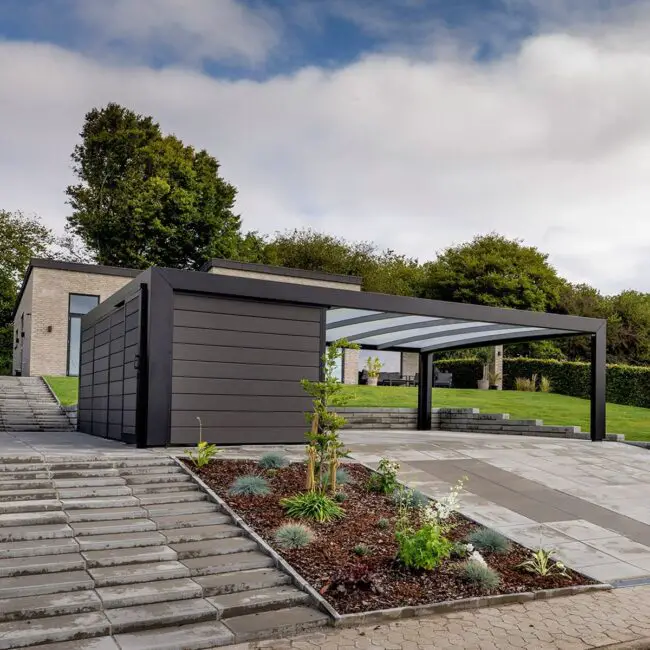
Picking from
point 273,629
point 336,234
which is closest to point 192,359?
point 273,629

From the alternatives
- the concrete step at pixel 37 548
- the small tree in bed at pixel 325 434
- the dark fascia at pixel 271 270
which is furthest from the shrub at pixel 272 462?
the dark fascia at pixel 271 270

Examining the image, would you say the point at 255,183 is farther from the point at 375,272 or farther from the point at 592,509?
the point at 592,509

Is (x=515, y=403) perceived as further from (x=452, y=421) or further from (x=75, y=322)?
(x=75, y=322)

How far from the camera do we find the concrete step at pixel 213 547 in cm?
621

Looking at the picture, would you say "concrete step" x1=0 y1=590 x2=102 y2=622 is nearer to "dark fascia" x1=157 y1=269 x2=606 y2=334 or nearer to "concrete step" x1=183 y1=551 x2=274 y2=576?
"concrete step" x1=183 y1=551 x2=274 y2=576

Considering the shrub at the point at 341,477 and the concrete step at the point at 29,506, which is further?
the shrub at the point at 341,477

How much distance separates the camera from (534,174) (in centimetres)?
1703

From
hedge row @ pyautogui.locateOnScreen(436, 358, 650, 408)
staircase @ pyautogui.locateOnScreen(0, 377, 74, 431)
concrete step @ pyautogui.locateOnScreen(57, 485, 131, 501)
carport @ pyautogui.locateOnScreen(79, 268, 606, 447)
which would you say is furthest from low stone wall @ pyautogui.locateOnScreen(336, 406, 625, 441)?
concrete step @ pyautogui.locateOnScreen(57, 485, 131, 501)

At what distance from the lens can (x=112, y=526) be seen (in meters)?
6.60

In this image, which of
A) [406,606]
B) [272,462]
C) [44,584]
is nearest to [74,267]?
[272,462]

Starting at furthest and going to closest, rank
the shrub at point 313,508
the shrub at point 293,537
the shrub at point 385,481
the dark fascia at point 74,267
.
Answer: the dark fascia at point 74,267
the shrub at point 385,481
the shrub at point 313,508
the shrub at point 293,537

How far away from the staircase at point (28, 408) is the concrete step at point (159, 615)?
444 inches

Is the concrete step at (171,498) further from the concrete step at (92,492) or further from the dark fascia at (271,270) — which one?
the dark fascia at (271,270)

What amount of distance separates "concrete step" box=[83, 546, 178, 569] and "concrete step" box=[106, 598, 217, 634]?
0.74 metres
